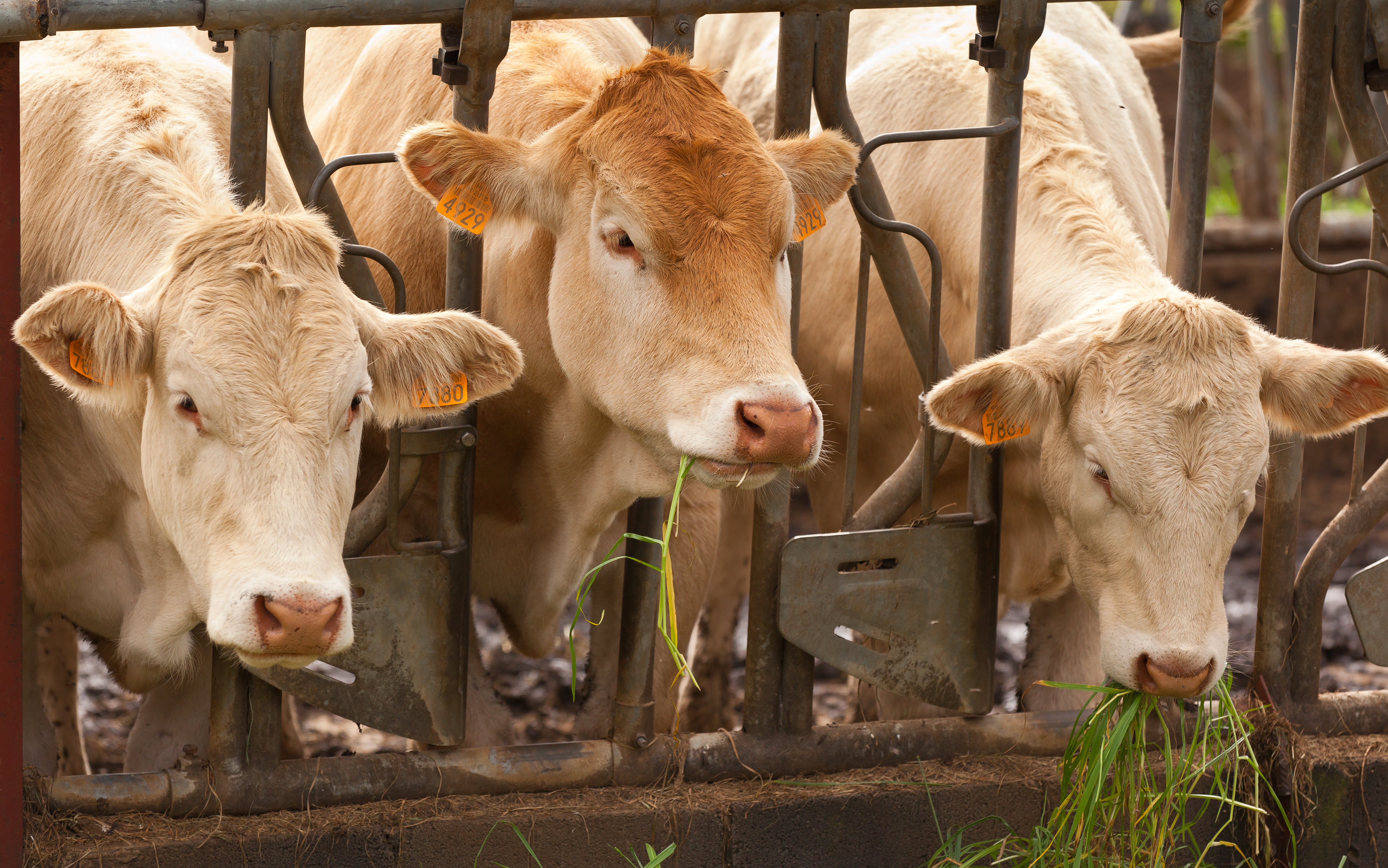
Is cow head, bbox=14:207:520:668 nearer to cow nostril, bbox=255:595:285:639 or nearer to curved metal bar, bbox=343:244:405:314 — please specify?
cow nostril, bbox=255:595:285:639

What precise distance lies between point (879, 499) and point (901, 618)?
315 millimetres

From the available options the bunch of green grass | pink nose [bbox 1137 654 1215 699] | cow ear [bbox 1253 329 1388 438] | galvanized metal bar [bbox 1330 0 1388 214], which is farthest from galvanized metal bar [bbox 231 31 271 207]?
galvanized metal bar [bbox 1330 0 1388 214]

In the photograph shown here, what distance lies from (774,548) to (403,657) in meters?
0.95

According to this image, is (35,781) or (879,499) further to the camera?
(879,499)

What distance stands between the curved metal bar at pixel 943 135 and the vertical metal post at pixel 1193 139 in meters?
0.42

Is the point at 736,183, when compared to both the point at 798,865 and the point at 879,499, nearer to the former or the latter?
the point at 879,499

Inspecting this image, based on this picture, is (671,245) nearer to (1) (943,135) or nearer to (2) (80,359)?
(1) (943,135)

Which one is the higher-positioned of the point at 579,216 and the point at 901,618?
the point at 579,216

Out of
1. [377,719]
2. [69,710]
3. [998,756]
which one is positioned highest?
[377,719]

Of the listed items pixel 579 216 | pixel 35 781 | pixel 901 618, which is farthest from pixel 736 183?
pixel 35 781

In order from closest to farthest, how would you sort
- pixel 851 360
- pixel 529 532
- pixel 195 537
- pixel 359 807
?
pixel 195 537, pixel 359 807, pixel 529 532, pixel 851 360

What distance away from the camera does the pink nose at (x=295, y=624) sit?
8.54 ft

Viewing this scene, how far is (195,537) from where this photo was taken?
284 cm

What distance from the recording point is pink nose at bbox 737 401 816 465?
2906 millimetres
